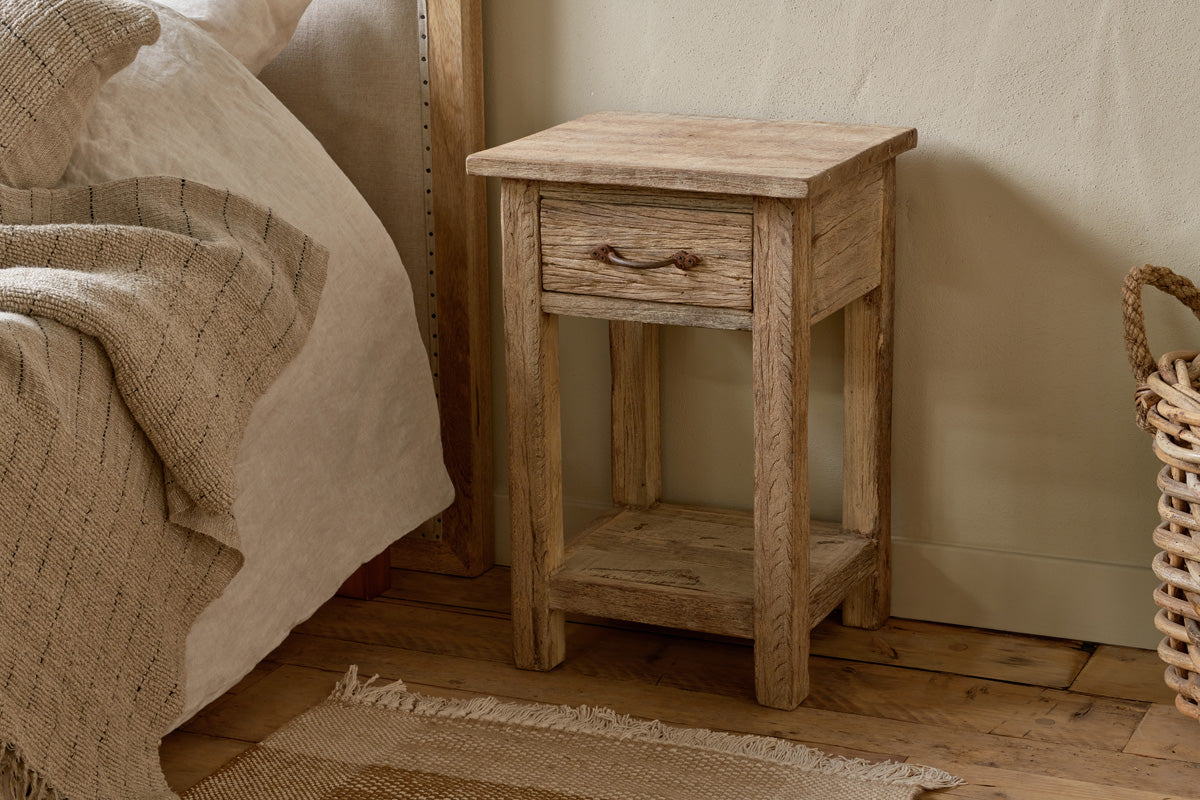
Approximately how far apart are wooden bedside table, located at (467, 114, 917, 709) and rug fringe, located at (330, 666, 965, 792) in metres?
0.11

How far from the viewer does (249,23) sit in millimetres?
1786

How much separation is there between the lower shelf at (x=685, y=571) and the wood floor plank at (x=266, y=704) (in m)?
0.30

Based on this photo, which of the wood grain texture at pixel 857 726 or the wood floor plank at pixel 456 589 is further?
the wood floor plank at pixel 456 589

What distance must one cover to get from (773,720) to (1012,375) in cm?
52

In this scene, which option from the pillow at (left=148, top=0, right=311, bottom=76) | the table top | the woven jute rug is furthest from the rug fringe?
the pillow at (left=148, top=0, right=311, bottom=76)

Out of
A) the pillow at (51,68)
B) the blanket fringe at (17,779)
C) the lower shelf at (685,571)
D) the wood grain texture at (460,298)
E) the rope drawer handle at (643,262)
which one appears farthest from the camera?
the wood grain texture at (460,298)

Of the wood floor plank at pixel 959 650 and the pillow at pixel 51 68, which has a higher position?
the pillow at pixel 51 68

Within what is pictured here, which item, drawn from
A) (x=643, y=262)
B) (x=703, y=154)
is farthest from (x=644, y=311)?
(x=703, y=154)

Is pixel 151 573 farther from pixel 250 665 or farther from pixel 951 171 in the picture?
pixel 951 171

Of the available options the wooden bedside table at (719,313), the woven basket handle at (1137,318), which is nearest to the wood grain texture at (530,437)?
the wooden bedside table at (719,313)

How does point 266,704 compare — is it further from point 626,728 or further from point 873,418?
point 873,418

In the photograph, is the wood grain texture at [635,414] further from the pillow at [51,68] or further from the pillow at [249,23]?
the pillow at [51,68]

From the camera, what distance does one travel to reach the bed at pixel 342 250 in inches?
60.1

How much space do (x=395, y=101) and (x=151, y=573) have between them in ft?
2.78
